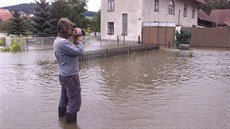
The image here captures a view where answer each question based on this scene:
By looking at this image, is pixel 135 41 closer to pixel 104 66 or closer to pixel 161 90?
pixel 104 66

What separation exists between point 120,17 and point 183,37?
8047 millimetres

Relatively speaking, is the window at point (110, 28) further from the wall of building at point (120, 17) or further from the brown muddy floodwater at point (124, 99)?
the brown muddy floodwater at point (124, 99)

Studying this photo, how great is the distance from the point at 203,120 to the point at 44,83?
5.14 metres

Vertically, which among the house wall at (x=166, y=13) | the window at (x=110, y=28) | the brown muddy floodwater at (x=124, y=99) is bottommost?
the brown muddy floodwater at (x=124, y=99)

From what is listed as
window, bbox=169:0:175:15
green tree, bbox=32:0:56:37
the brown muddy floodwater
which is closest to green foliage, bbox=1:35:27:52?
the brown muddy floodwater

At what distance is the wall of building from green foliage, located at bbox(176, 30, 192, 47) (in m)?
4.91

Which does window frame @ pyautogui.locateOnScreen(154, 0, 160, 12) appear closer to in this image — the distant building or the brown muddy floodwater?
the distant building

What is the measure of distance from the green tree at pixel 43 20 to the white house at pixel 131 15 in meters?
6.80

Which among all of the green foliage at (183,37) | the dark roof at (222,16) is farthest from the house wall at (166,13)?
the dark roof at (222,16)

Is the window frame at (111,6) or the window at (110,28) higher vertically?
the window frame at (111,6)

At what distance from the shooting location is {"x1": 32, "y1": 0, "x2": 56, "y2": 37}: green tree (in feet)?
93.9

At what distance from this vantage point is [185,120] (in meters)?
5.76

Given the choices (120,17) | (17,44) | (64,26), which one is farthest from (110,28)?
(64,26)

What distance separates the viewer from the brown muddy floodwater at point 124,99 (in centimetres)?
560
